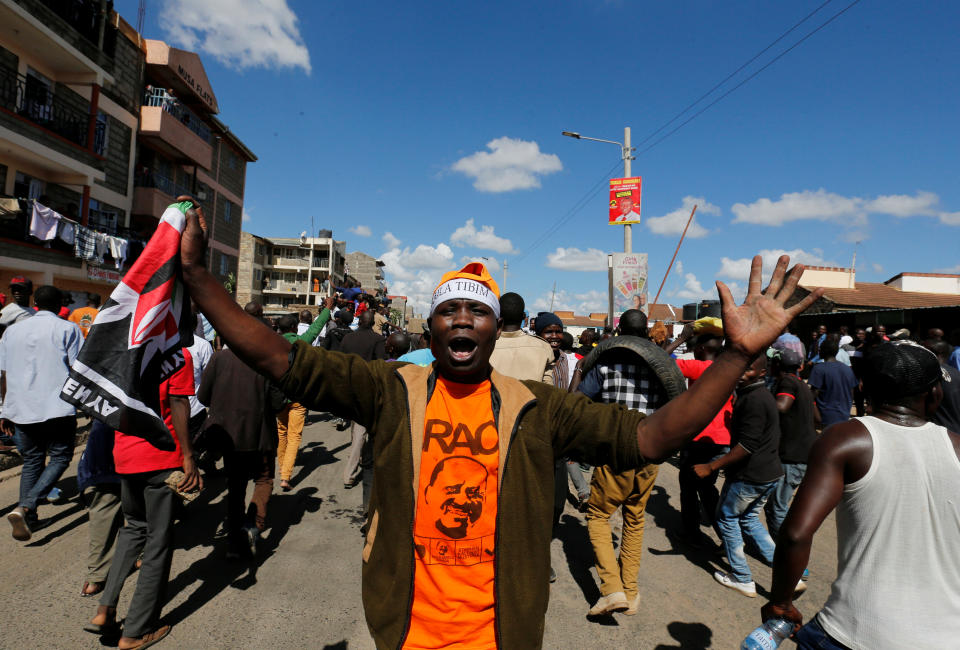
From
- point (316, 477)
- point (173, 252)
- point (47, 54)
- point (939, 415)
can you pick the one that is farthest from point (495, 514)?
point (47, 54)

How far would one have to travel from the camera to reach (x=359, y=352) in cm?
687

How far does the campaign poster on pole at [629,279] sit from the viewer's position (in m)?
11.8

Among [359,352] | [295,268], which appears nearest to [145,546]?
[359,352]

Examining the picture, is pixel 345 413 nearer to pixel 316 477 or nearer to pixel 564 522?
pixel 564 522

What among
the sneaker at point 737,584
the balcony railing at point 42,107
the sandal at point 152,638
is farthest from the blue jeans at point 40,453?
the balcony railing at point 42,107

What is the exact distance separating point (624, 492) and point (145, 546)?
3.35 m

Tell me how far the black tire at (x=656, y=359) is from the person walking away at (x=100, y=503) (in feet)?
12.3

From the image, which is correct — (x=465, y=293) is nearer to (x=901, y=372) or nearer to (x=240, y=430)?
(x=901, y=372)

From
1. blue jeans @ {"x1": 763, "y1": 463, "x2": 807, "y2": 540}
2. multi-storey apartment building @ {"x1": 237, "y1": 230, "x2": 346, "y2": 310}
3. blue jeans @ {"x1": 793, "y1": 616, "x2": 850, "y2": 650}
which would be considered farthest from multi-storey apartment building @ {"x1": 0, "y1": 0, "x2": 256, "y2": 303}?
multi-storey apartment building @ {"x1": 237, "y1": 230, "x2": 346, "y2": 310}

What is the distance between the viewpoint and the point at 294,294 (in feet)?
178

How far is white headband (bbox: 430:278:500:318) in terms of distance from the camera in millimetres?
1847

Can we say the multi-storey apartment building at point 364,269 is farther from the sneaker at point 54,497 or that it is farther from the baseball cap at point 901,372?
the baseball cap at point 901,372

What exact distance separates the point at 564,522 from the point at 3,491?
Result: 648cm

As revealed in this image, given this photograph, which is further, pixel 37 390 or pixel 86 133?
pixel 86 133
